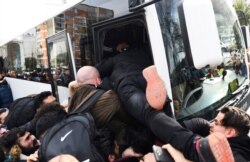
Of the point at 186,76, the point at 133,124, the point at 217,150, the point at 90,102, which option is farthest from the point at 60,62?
the point at 217,150

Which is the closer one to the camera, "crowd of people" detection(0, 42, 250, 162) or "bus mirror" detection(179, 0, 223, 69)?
"crowd of people" detection(0, 42, 250, 162)

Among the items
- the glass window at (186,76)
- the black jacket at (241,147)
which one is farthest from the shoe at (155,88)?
the black jacket at (241,147)

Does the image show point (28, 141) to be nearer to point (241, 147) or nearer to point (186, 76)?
point (186, 76)

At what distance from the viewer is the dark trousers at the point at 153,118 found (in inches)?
93.0

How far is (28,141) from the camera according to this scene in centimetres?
356

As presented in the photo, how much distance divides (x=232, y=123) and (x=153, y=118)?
63 cm

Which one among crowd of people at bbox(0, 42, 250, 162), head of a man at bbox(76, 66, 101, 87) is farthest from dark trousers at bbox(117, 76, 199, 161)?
head of a man at bbox(76, 66, 101, 87)

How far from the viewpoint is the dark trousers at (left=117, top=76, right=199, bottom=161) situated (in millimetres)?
2361

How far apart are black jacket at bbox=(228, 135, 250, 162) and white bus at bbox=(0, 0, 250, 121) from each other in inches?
24.4

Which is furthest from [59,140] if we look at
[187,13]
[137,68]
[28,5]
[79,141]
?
[28,5]

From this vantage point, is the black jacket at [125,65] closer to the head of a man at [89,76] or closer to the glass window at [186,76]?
the head of a man at [89,76]

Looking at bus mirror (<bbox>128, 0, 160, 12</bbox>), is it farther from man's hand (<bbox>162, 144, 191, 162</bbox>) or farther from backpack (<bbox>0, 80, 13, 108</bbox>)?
backpack (<bbox>0, 80, 13, 108</bbox>)

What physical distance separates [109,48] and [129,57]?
509mm

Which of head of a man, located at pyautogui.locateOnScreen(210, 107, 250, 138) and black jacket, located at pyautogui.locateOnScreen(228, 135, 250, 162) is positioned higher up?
head of a man, located at pyautogui.locateOnScreen(210, 107, 250, 138)
